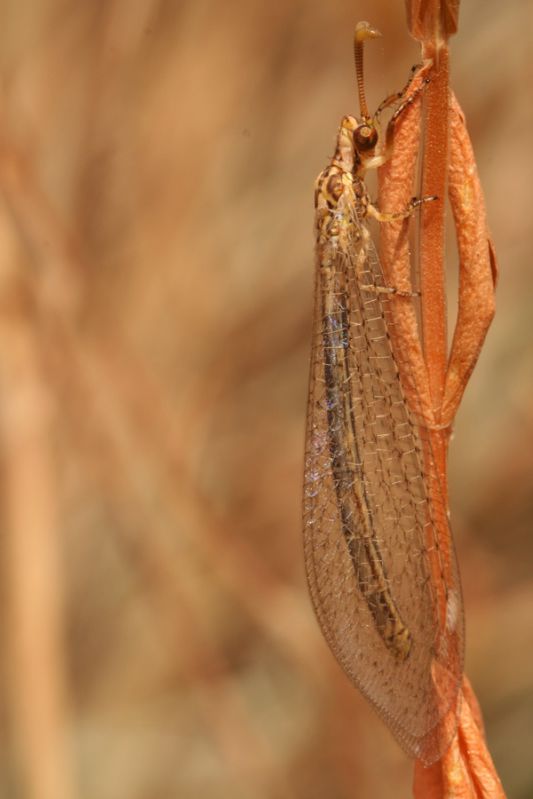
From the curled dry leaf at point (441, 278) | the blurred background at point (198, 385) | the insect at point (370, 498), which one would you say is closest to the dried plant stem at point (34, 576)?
the blurred background at point (198, 385)

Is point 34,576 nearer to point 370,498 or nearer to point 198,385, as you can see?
point 198,385

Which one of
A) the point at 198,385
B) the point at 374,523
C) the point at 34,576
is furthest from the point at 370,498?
the point at 34,576

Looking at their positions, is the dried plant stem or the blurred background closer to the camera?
the blurred background

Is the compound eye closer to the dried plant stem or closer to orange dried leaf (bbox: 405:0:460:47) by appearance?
orange dried leaf (bbox: 405:0:460:47)

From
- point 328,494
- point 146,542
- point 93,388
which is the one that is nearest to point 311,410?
point 328,494

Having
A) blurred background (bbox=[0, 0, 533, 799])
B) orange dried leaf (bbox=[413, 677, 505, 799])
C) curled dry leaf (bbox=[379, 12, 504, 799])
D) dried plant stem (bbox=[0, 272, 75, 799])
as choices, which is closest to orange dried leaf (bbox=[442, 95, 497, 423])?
curled dry leaf (bbox=[379, 12, 504, 799])

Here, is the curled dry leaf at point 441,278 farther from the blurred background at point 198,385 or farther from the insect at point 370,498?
the blurred background at point 198,385

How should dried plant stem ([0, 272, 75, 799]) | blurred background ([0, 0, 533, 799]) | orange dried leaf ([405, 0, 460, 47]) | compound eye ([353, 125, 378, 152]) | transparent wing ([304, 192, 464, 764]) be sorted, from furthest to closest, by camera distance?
dried plant stem ([0, 272, 75, 799])
blurred background ([0, 0, 533, 799])
compound eye ([353, 125, 378, 152])
transparent wing ([304, 192, 464, 764])
orange dried leaf ([405, 0, 460, 47])

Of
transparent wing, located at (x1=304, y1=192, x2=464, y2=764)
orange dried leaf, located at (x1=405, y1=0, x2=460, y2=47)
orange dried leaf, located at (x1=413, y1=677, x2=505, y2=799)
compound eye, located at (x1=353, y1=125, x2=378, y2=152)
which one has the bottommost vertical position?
orange dried leaf, located at (x1=413, y1=677, x2=505, y2=799)
